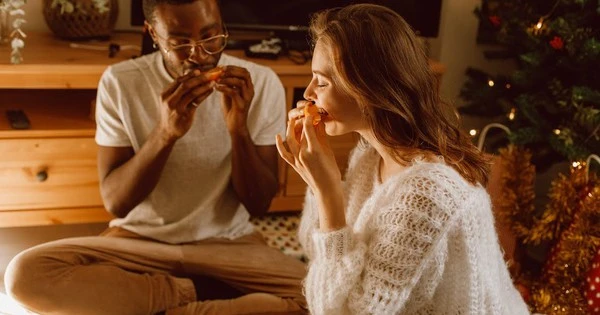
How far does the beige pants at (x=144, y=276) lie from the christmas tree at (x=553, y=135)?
74 cm

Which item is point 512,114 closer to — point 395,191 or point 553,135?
point 553,135

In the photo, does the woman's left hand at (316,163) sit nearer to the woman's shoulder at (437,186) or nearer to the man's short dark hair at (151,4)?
the woman's shoulder at (437,186)

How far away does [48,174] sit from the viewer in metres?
2.44

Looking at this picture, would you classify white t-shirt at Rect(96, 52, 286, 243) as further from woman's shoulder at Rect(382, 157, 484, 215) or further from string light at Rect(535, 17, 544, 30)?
string light at Rect(535, 17, 544, 30)

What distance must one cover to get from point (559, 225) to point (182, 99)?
1.19 meters

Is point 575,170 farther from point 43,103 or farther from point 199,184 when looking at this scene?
point 43,103

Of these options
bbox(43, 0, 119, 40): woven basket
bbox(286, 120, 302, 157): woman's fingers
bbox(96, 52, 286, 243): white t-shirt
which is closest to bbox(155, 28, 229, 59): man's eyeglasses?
bbox(96, 52, 286, 243): white t-shirt

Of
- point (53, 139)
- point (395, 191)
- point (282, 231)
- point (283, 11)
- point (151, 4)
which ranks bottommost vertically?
point (282, 231)

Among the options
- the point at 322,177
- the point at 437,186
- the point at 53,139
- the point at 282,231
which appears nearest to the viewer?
the point at 437,186

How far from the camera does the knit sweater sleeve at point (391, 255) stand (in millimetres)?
1259

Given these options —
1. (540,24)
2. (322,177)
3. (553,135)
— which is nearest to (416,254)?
(322,177)

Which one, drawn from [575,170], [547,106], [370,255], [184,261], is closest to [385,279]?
[370,255]

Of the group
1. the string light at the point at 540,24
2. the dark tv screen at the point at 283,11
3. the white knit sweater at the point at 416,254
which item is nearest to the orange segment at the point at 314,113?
the white knit sweater at the point at 416,254

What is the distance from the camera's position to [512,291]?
1493 mm
